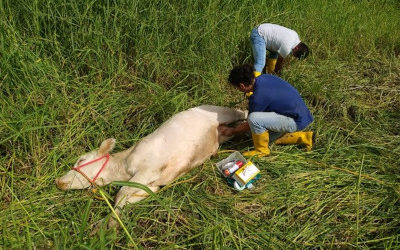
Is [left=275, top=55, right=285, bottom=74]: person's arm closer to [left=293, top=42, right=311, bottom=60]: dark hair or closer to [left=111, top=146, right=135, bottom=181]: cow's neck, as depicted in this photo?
[left=293, top=42, right=311, bottom=60]: dark hair

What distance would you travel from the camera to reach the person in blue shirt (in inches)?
124

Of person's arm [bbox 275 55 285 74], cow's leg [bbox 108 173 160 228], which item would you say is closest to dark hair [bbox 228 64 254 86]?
cow's leg [bbox 108 173 160 228]

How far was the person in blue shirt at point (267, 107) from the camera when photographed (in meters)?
3.14

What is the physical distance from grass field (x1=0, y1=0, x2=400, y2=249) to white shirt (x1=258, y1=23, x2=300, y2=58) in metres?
0.32

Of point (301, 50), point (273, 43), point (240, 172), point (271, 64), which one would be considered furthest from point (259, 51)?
point (240, 172)


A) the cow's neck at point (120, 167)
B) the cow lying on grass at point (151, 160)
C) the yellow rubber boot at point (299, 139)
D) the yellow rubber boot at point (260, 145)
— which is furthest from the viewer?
the yellow rubber boot at point (299, 139)

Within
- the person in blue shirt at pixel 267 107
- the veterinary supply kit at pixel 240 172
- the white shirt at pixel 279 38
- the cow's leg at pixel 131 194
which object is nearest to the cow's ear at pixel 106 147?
the cow's leg at pixel 131 194

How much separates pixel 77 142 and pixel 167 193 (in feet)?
3.39

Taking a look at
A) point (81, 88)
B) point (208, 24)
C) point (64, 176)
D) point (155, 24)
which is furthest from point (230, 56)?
point (64, 176)

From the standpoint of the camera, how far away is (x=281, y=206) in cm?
282

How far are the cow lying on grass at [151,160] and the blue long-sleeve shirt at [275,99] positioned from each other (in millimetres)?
540

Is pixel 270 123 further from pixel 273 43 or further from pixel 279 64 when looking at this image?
pixel 279 64

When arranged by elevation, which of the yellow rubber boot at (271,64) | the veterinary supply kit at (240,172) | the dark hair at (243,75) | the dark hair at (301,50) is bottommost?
the veterinary supply kit at (240,172)

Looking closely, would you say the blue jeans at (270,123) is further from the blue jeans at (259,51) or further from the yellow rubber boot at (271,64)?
the yellow rubber boot at (271,64)
